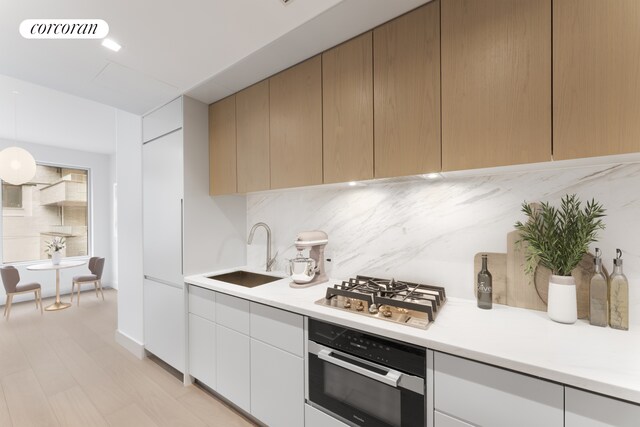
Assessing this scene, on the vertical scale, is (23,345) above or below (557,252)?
below

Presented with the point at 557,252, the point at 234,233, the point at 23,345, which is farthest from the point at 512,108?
the point at 23,345

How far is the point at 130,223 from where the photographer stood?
118 inches

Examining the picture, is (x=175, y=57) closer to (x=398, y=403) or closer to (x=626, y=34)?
(x=626, y=34)

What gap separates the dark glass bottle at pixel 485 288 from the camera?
4.65 ft

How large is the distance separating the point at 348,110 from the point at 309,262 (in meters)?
1.05

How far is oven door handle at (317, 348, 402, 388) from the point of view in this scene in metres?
1.18

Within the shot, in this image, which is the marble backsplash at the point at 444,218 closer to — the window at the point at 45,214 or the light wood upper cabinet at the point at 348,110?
the light wood upper cabinet at the point at 348,110

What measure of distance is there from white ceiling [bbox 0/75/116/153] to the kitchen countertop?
3847 mm

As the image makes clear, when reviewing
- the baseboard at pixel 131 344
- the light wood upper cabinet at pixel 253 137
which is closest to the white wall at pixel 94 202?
the baseboard at pixel 131 344

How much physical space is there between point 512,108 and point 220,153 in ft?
7.00

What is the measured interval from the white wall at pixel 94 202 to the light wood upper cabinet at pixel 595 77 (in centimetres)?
734

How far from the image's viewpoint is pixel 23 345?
3164 mm

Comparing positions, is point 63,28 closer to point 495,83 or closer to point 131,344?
point 495,83

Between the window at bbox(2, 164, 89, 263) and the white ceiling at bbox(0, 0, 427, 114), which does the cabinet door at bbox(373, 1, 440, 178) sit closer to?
the white ceiling at bbox(0, 0, 427, 114)
